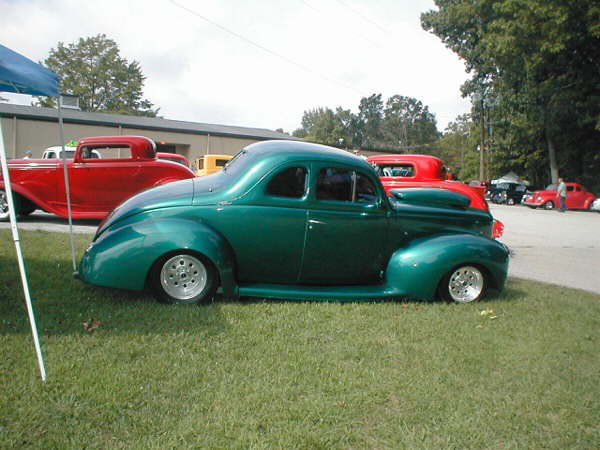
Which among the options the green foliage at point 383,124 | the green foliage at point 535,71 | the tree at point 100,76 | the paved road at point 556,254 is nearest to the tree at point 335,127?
the green foliage at point 383,124

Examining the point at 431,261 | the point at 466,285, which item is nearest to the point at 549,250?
the point at 466,285

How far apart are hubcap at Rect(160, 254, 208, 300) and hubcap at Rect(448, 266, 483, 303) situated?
2784 millimetres

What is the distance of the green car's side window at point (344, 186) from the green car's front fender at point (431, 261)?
28.8 inches

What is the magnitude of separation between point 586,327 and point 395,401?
2.89 m

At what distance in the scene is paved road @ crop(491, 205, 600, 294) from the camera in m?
7.35

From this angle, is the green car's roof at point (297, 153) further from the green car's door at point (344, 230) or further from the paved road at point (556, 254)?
the paved road at point (556, 254)

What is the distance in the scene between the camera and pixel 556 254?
384 inches

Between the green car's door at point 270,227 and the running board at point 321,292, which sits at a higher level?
the green car's door at point 270,227

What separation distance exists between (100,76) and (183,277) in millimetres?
57000

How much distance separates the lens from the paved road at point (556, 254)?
289 inches

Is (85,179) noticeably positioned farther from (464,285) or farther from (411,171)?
(464,285)

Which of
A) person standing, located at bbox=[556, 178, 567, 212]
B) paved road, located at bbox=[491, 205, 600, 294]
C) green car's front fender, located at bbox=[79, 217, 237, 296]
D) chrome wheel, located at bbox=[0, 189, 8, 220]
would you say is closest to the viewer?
green car's front fender, located at bbox=[79, 217, 237, 296]

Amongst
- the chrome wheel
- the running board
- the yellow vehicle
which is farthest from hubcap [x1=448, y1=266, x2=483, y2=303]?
the yellow vehicle

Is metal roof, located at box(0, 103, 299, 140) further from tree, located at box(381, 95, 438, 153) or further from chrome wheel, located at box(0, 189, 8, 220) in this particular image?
tree, located at box(381, 95, 438, 153)
